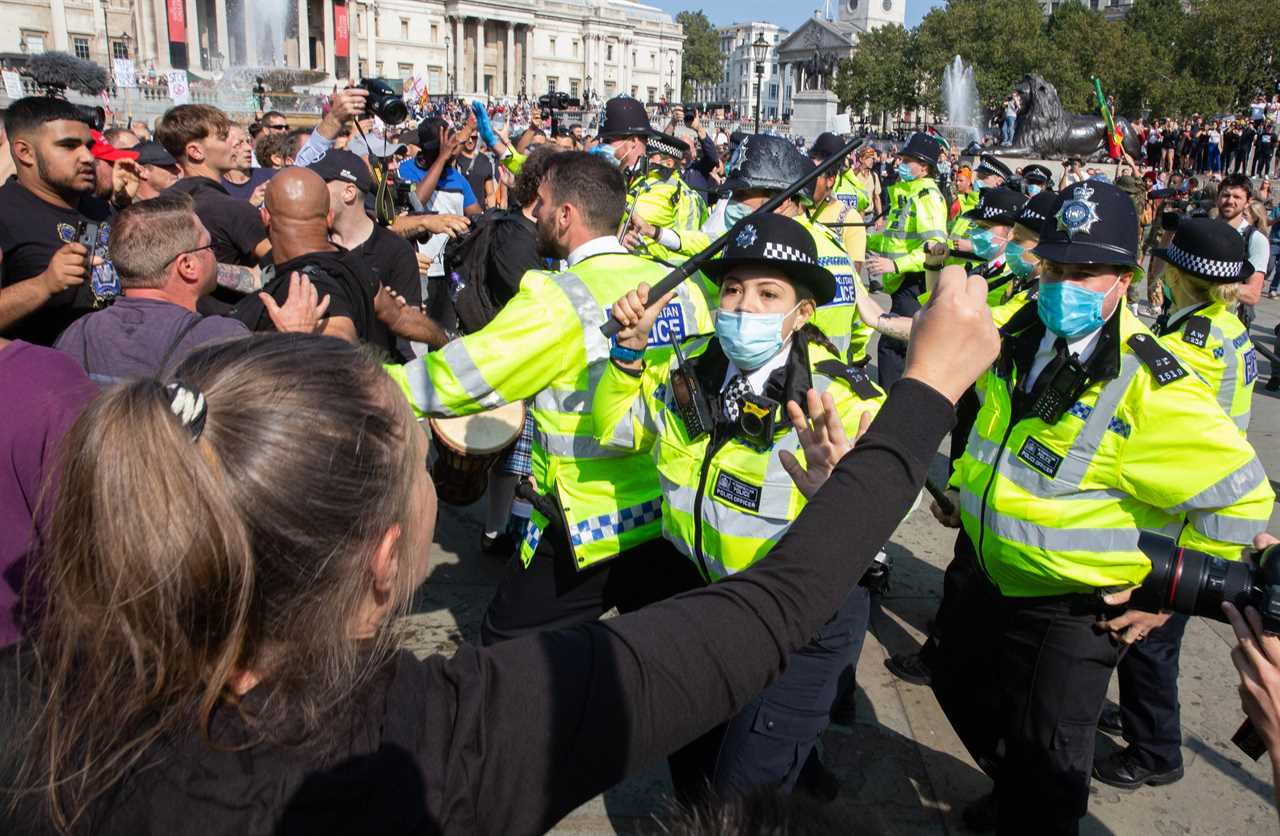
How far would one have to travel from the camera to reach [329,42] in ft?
288

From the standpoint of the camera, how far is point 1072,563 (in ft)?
9.53

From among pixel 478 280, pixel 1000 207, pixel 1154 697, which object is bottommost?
pixel 1154 697

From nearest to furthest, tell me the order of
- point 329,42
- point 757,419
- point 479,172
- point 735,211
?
point 757,419 < point 735,211 < point 479,172 < point 329,42

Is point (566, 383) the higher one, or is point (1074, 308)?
point (1074, 308)

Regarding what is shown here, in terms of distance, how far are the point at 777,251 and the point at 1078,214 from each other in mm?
1116

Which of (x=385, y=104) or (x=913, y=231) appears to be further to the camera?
(x=913, y=231)

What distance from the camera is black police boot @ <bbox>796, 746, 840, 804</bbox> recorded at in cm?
330

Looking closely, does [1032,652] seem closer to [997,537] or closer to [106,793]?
[997,537]

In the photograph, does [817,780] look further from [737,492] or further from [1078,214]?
[1078,214]

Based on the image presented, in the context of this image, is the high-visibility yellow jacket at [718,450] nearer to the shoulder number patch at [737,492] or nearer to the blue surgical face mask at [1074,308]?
the shoulder number patch at [737,492]

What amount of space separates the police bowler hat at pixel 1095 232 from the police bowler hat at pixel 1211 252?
1651 mm

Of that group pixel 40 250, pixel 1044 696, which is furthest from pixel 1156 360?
pixel 40 250

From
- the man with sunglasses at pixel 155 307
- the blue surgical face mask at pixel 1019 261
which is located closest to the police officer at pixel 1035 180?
the blue surgical face mask at pixel 1019 261

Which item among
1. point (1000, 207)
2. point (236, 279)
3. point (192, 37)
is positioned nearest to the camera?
point (236, 279)
